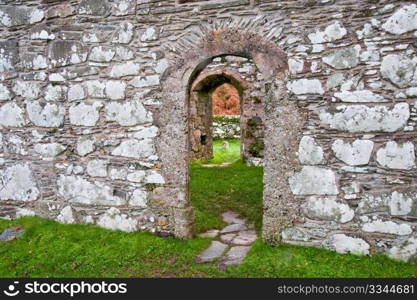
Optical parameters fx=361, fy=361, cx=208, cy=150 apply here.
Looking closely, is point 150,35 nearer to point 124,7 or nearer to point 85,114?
point 124,7

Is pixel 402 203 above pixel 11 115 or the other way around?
the other way around

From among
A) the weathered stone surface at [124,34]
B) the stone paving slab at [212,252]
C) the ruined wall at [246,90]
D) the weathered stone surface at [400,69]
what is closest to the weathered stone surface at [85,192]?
the stone paving slab at [212,252]

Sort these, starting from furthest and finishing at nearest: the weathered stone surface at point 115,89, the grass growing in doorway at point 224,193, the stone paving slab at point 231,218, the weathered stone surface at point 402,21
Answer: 1. the grass growing in doorway at point 224,193
2. the stone paving slab at point 231,218
3. the weathered stone surface at point 115,89
4. the weathered stone surface at point 402,21

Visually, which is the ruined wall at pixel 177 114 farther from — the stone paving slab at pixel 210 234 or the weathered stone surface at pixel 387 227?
the stone paving slab at pixel 210 234

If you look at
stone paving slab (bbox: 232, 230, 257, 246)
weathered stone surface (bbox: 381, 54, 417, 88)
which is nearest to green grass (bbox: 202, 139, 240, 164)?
stone paving slab (bbox: 232, 230, 257, 246)

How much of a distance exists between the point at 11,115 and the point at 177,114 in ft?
7.71

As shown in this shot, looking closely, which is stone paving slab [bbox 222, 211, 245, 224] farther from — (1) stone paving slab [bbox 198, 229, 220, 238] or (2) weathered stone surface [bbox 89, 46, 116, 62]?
(2) weathered stone surface [bbox 89, 46, 116, 62]

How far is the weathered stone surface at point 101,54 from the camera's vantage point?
438 cm

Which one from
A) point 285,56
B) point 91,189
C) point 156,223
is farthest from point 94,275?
point 285,56

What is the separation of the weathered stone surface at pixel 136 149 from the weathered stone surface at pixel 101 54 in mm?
1050

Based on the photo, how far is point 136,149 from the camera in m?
4.35

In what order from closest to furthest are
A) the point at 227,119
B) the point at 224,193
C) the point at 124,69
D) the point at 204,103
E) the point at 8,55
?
the point at 124,69
the point at 8,55
the point at 224,193
the point at 204,103
the point at 227,119

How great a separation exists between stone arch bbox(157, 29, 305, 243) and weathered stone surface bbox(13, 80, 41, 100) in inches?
69.7

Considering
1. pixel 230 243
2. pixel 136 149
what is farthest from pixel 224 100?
pixel 230 243
